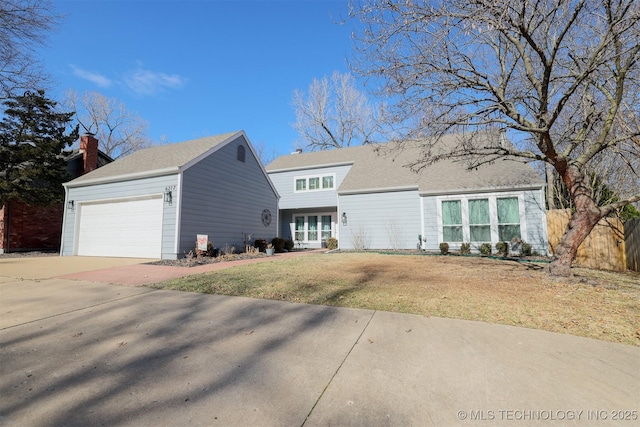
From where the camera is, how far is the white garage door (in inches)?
437

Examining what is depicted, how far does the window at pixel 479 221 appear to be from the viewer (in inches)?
490

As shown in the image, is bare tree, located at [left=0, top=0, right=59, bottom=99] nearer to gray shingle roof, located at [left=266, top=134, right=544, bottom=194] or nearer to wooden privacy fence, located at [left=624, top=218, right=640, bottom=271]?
gray shingle roof, located at [left=266, top=134, right=544, bottom=194]

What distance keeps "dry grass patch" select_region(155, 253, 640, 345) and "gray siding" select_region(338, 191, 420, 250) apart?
6.43 m

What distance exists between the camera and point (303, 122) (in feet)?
95.5

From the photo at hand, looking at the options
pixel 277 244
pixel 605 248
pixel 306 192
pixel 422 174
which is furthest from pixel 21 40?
pixel 605 248

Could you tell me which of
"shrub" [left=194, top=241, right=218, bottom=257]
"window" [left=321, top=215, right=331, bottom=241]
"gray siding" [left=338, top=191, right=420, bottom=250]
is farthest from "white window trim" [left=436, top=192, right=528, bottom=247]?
"shrub" [left=194, top=241, right=218, bottom=257]

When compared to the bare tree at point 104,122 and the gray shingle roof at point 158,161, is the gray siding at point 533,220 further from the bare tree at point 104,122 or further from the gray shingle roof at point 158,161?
the bare tree at point 104,122

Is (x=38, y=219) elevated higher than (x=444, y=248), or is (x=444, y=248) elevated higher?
(x=38, y=219)

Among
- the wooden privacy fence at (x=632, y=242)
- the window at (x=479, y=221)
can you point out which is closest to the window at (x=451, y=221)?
the window at (x=479, y=221)

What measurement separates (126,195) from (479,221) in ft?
48.2

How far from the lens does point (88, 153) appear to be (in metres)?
16.7

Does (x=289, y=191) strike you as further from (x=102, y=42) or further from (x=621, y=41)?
(x=621, y=41)

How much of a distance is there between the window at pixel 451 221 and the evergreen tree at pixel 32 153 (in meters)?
18.4

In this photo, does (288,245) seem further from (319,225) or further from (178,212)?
(178,212)
